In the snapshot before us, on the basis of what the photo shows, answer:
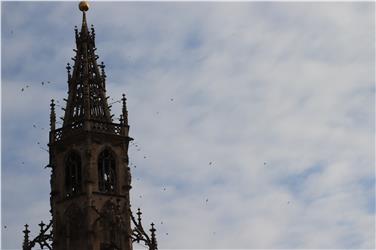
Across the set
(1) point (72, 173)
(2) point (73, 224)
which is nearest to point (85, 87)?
(1) point (72, 173)

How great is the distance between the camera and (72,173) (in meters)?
78.6

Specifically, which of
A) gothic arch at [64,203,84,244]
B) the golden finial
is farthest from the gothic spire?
gothic arch at [64,203,84,244]

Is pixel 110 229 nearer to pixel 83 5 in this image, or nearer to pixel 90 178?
pixel 90 178

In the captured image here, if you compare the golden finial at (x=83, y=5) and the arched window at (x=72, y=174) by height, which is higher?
the golden finial at (x=83, y=5)

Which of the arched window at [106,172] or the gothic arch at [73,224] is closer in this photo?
the gothic arch at [73,224]

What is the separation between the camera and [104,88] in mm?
83688

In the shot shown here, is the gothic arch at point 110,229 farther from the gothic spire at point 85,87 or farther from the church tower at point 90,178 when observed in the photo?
the gothic spire at point 85,87

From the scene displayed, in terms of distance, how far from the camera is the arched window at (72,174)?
3063 inches

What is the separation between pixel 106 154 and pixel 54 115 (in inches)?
250

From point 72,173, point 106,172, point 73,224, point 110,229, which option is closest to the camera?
point 110,229

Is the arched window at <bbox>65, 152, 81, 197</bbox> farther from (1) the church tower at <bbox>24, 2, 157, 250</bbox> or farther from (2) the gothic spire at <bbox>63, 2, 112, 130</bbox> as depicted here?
(2) the gothic spire at <bbox>63, 2, 112, 130</bbox>

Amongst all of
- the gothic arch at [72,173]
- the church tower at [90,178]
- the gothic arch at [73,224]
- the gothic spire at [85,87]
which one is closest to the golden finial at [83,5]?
the gothic spire at [85,87]

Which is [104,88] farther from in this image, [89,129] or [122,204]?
[122,204]

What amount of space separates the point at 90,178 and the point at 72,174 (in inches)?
101
